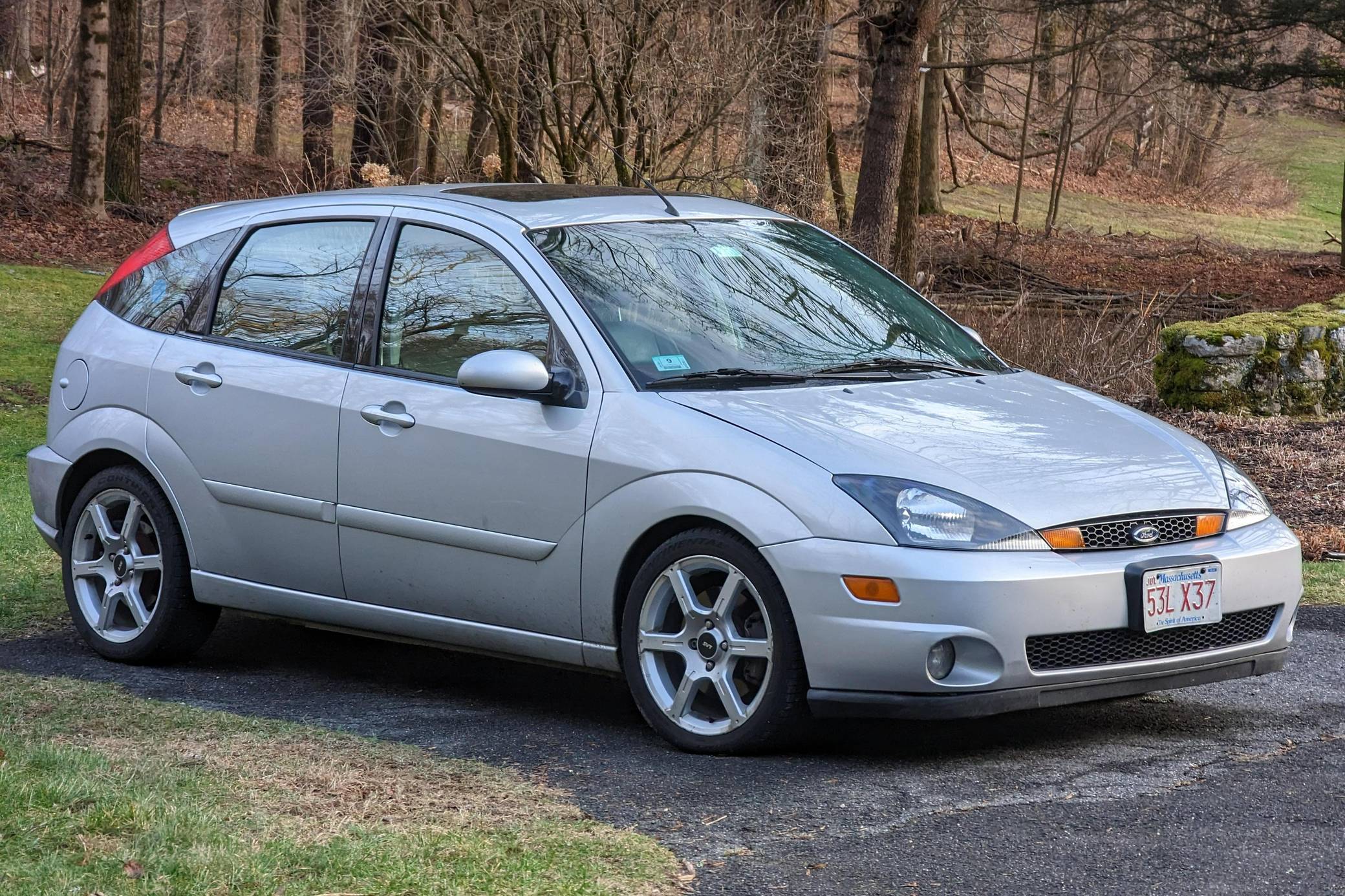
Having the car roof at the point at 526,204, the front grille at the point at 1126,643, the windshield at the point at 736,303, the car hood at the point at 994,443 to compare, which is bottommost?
the front grille at the point at 1126,643

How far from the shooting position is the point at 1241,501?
204 inches

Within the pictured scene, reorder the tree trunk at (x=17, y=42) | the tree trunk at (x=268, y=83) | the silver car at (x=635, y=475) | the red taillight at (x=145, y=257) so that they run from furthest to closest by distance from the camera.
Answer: the tree trunk at (x=17, y=42) → the tree trunk at (x=268, y=83) → the red taillight at (x=145, y=257) → the silver car at (x=635, y=475)

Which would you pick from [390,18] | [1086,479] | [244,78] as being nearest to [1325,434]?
[1086,479]

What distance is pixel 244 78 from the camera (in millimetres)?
38688

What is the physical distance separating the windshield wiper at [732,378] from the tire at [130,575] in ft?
7.12

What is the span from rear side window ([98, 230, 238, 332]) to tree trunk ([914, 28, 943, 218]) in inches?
1206

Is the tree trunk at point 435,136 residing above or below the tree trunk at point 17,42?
below

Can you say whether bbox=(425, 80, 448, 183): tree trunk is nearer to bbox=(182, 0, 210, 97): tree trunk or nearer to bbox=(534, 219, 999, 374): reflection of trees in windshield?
bbox=(534, 219, 999, 374): reflection of trees in windshield

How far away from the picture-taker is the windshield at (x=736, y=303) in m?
5.43

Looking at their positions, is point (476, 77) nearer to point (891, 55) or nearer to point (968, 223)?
point (891, 55)

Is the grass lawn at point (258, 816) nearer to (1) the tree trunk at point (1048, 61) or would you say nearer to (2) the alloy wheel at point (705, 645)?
(2) the alloy wheel at point (705, 645)

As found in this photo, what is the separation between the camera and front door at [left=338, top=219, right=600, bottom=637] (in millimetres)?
5266

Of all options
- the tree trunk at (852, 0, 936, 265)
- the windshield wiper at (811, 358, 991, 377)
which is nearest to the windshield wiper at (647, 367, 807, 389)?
the windshield wiper at (811, 358, 991, 377)

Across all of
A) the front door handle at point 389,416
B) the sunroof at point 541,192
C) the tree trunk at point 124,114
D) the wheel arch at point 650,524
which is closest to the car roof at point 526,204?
the sunroof at point 541,192
